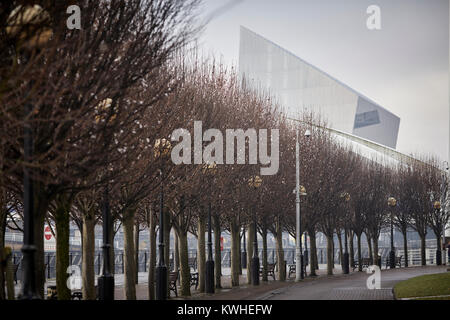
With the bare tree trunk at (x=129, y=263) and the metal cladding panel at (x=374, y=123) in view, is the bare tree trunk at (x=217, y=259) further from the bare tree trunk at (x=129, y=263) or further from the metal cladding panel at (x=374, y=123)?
the metal cladding panel at (x=374, y=123)

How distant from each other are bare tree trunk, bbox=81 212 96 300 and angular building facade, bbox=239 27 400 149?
87.5 metres

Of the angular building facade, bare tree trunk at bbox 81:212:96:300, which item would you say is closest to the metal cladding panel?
the angular building facade

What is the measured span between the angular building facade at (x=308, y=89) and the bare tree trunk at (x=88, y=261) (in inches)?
3446

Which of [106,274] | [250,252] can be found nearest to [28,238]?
[106,274]

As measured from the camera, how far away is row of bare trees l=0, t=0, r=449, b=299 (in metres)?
12.5

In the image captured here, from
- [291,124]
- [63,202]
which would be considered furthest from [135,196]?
[291,124]

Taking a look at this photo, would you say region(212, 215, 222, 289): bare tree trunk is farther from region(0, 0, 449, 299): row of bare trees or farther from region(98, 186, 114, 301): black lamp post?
region(98, 186, 114, 301): black lamp post

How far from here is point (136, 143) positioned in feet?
57.7

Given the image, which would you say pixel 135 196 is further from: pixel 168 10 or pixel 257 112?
pixel 257 112

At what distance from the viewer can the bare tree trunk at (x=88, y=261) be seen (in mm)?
20578

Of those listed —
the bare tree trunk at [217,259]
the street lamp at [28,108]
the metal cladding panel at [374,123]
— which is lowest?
the bare tree trunk at [217,259]

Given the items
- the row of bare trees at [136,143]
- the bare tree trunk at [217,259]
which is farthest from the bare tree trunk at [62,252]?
the bare tree trunk at [217,259]

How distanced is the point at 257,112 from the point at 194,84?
6663mm
